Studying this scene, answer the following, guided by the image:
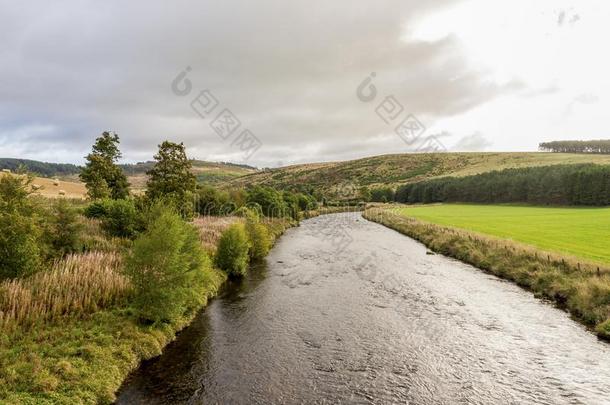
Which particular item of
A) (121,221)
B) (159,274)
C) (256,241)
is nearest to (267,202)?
(256,241)

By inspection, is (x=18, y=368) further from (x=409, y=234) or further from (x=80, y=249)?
(x=409, y=234)

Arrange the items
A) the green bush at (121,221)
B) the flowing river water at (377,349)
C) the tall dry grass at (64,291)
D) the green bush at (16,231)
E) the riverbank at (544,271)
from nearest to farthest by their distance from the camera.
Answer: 1. the flowing river water at (377,349)
2. the tall dry grass at (64,291)
3. the green bush at (16,231)
4. the riverbank at (544,271)
5. the green bush at (121,221)

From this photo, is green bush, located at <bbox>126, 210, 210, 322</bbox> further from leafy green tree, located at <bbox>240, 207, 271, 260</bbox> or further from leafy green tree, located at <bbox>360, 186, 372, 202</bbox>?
leafy green tree, located at <bbox>360, 186, 372, 202</bbox>

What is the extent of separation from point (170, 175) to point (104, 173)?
18.6 m

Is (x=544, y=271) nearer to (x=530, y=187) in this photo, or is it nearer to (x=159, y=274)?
(x=159, y=274)

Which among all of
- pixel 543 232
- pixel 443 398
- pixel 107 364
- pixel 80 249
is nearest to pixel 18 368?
pixel 107 364

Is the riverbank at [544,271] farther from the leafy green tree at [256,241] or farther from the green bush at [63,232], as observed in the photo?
the green bush at [63,232]

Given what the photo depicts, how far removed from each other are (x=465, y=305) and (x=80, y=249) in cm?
3089

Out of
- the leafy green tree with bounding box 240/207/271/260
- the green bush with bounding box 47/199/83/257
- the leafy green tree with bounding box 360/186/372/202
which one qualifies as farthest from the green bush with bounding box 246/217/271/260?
the leafy green tree with bounding box 360/186/372/202

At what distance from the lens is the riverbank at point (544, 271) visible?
2500 cm

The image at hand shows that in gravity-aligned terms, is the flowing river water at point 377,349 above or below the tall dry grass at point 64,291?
below

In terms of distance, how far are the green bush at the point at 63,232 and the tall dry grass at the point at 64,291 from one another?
2.00 meters

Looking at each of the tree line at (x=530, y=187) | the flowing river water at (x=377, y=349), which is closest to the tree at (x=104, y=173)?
the flowing river water at (x=377, y=349)

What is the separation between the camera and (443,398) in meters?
16.2
